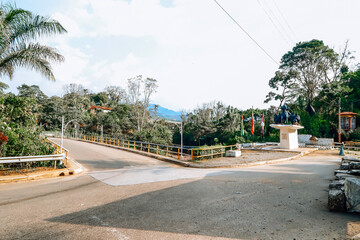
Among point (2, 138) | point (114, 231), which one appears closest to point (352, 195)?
point (114, 231)

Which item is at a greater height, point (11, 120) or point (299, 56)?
point (299, 56)

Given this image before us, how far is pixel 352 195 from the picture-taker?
4.18 m

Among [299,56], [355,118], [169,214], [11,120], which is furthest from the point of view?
[299,56]

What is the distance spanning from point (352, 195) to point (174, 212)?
3573 mm

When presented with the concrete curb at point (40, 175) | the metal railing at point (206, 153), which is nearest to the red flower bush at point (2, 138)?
the concrete curb at point (40, 175)

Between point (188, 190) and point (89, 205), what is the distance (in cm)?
267

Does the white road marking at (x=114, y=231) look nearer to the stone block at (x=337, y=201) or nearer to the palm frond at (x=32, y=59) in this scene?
the stone block at (x=337, y=201)

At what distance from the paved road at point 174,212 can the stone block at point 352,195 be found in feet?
0.49

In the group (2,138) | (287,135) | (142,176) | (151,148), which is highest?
(2,138)

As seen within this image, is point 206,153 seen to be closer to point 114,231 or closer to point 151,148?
point 151,148

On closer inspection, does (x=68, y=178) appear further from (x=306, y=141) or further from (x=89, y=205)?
(x=306, y=141)

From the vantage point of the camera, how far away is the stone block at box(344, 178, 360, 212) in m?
4.11

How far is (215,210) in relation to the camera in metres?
4.49

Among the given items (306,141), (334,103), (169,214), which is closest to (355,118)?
(334,103)
